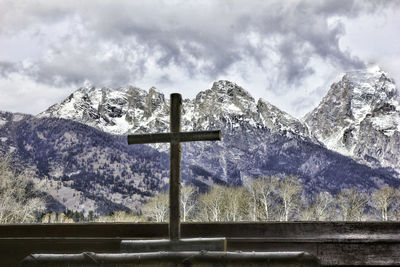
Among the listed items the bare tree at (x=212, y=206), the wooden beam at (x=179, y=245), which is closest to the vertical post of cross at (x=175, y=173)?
the wooden beam at (x=179, y=245)

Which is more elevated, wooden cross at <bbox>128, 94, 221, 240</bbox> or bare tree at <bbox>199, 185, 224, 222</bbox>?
wooden cross at <bbox>128, 94, 221, 240</bbox>

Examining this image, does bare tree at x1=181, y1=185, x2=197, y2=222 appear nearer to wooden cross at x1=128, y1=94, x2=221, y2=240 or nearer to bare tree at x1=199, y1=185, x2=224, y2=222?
bare tree at x1=199, y1=185, x2=224, y2=222

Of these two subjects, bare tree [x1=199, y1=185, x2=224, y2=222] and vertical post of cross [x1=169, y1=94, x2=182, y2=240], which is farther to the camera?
bare tree [x1=199, y1=185, x2=224, y2=222]

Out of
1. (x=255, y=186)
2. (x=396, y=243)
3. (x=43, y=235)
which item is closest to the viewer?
(x=396, y=243)

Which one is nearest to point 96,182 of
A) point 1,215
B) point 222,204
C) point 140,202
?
Result: point 140,202

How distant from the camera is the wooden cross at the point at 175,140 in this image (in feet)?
11.9

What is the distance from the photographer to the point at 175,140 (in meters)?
3.83

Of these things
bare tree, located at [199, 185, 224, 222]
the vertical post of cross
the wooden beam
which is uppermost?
the vertical post of cross

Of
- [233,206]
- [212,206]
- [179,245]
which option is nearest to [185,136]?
[179,245]

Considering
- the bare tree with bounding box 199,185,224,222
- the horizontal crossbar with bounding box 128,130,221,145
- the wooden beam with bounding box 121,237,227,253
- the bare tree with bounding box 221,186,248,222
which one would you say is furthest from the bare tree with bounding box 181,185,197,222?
the wooden beam with bounding box 121,237,227,253

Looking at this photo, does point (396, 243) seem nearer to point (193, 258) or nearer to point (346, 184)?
point (193, 258)

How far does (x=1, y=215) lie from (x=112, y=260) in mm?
34726

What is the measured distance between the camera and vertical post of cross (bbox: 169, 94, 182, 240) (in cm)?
353

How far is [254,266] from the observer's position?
111 inches
